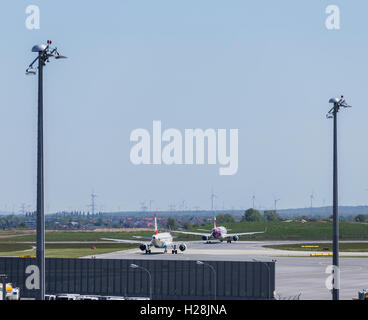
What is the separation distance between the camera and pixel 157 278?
73.2m

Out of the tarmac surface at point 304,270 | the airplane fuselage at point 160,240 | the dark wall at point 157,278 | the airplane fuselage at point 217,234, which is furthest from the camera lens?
the airplane fuselage at point 217,234

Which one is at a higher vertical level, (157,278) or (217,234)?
(157,278)

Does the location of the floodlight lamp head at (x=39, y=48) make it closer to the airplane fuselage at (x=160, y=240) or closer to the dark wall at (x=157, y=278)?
the dark wall at (x=157, y=278)

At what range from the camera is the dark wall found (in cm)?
6988

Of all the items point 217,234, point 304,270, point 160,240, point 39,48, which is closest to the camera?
point 39,48

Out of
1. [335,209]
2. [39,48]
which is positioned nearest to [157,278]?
[335,209]

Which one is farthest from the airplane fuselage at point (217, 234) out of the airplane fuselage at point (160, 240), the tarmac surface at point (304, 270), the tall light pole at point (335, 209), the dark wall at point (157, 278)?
the tall light pole at point (335, 209)

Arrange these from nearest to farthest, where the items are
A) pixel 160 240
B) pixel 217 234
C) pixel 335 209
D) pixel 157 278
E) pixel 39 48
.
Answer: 1. pixel 39 48
2. pixel 335 209
3. pixel 157 278
4. pixel 160 240
5. pixel 217 234

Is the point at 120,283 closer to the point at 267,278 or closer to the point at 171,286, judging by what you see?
the point at 171,286

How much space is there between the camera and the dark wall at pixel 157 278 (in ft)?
229

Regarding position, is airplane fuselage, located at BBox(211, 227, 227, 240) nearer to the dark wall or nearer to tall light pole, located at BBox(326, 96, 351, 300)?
the dark wall

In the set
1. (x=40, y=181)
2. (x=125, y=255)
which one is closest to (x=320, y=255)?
(x=125, y=255)

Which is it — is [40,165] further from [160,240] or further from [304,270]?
[160,240]

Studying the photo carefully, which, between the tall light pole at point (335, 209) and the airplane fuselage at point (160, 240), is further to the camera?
the airplane fuselage at point (160, 240)
